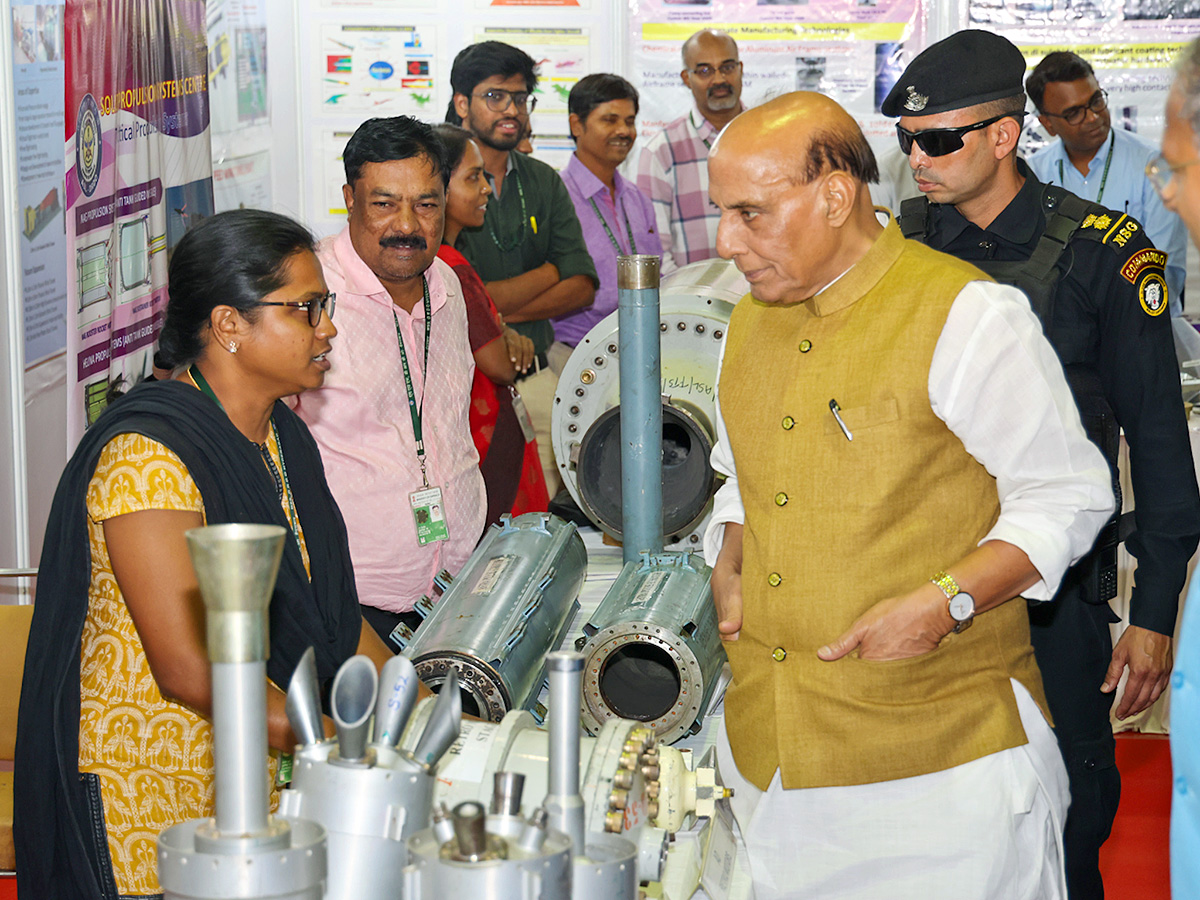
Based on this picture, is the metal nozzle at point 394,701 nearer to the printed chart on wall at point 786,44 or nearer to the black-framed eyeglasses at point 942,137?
the black-framed eyeglasses at point 942,137

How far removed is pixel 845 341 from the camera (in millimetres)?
1624

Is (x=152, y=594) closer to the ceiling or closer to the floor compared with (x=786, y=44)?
closer to the floor

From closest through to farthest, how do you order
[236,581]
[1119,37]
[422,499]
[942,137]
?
[236,581]
[942,137]
[422,499]
[1119,37]

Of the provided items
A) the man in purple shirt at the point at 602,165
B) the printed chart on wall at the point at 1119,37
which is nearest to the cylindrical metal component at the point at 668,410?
the man in purple shirt at the point at 602,165

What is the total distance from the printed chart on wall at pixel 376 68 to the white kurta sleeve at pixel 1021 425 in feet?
14.9

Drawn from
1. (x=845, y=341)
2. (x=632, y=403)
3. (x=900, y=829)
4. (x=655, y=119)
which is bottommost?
(x=900, y=829)

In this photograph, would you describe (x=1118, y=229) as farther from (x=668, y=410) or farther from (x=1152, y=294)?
(x=668, y=410)

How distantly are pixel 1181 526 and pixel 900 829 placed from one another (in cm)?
76

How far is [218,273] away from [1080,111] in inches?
153

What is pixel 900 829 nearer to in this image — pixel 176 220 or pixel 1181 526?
pixel 1181 526

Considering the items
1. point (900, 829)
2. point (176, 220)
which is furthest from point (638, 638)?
point (176, 220)

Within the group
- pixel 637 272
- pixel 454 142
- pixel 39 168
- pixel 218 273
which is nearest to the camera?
pixel 218 273

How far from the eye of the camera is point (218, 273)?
1.79m

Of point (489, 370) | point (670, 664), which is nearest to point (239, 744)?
point (670, 664)
